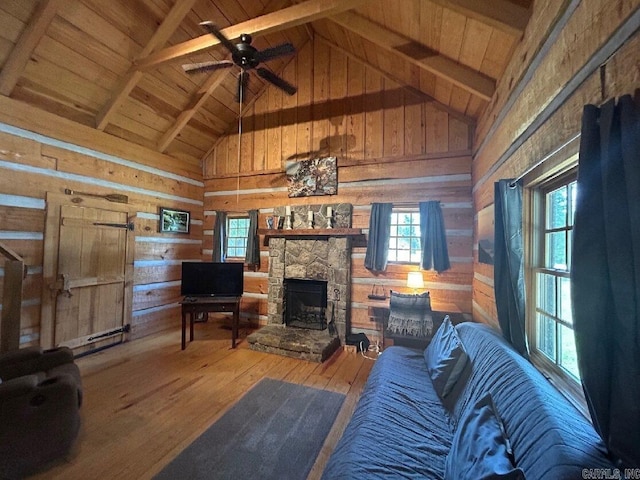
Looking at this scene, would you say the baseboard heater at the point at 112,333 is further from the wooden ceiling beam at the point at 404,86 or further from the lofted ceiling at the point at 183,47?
the wooden ceiling beam at the point at 404,86

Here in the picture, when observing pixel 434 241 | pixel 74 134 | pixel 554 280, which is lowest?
pixel 554 280

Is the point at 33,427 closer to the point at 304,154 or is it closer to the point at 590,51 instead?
the point at 590,51

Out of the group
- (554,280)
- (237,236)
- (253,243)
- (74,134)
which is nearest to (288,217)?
(253,243)

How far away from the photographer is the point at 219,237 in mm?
5051

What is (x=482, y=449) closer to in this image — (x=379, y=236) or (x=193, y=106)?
(x=379, y=236)

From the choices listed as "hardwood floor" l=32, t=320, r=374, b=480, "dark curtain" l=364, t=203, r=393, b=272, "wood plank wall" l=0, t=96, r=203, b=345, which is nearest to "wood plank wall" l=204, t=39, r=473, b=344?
"dark curtain" l=364, t=203, r=393, b=272

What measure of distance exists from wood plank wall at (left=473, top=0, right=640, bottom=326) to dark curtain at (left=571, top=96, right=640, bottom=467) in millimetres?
171

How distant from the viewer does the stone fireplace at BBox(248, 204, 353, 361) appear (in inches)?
157

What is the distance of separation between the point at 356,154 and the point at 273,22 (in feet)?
6.92

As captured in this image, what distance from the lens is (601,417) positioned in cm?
91

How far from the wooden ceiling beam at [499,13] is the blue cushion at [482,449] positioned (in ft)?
8.01

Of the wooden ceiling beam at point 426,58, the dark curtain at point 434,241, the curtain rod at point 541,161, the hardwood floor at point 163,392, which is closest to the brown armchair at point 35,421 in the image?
the hardwood floor at point 163,392

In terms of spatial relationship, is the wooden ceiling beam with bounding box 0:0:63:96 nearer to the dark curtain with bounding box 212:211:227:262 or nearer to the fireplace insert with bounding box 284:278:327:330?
the dark curtain with bounding box 212:211:227:262

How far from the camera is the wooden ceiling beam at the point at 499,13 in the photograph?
1822mm
